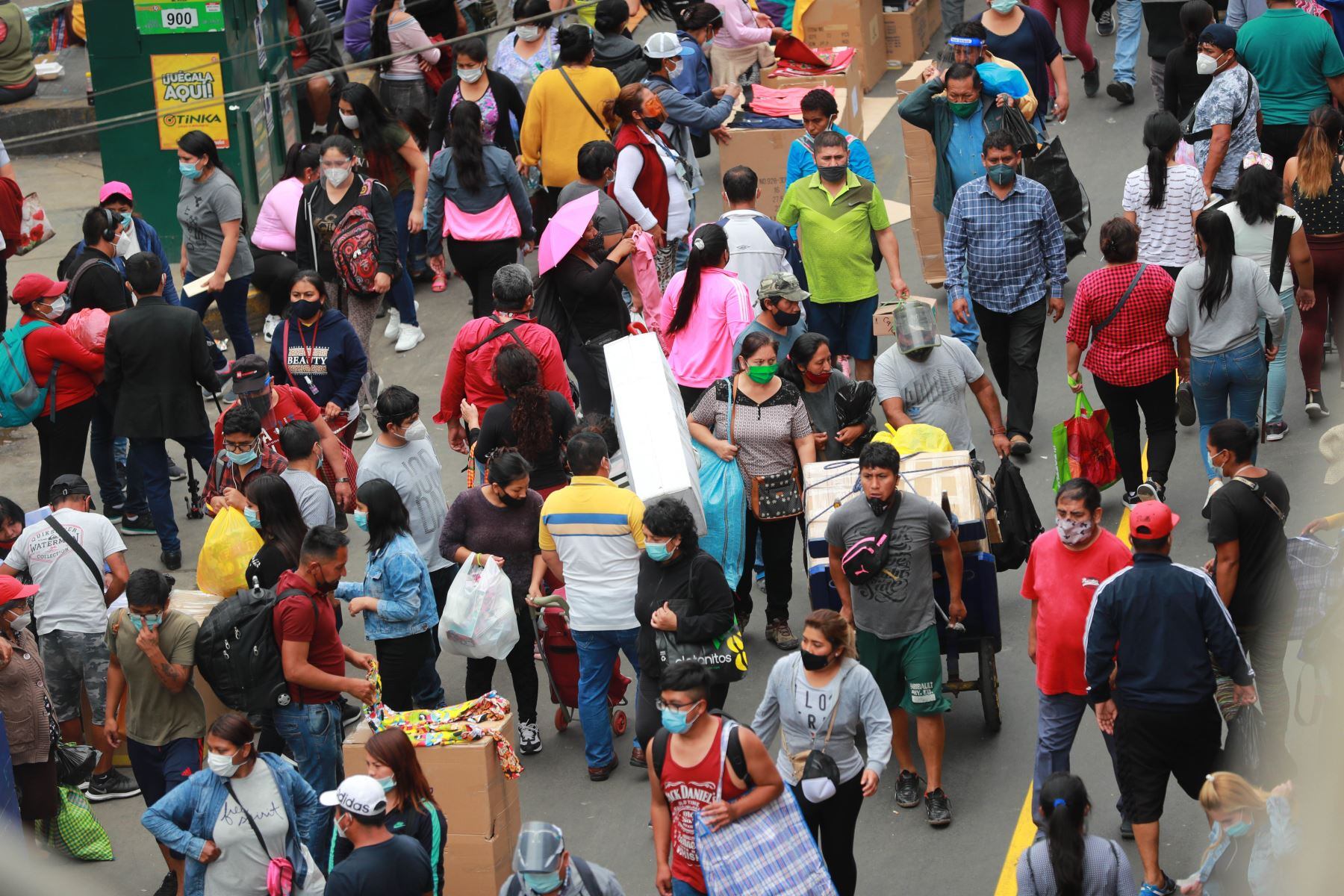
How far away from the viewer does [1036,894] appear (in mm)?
5918

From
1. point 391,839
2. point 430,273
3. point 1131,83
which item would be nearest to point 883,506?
point 391,839

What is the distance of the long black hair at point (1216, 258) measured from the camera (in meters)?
8.89

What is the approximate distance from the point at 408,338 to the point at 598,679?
5.39m

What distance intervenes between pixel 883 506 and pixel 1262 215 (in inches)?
142

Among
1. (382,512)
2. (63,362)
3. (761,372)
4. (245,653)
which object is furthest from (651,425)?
(63,362)

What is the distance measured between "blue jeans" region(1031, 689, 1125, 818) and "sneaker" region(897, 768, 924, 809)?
A: 700 millimetres

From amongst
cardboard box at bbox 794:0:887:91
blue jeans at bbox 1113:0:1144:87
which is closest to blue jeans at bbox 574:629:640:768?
cardboard box at bbox 794:0:887:91

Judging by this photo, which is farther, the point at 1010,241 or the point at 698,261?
the point at 1010,241

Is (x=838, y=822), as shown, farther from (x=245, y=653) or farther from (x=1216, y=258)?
(x=1216, y=258)

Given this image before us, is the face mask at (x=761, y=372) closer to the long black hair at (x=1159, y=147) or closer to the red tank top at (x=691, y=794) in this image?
the red tank top at (x=691, y=794)

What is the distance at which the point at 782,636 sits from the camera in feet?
30.2

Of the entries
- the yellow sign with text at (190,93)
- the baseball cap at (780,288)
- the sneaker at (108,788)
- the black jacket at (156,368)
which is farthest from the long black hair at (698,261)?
the yellow sign with text at (190,93)

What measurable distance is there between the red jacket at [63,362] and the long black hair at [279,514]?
2539 mm

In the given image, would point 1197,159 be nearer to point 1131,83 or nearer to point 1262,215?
point 1262,215
